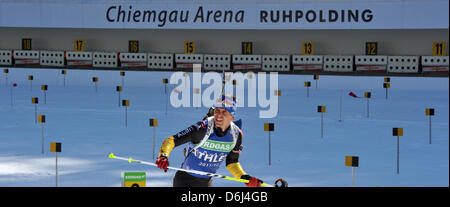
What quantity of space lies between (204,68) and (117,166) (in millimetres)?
22729

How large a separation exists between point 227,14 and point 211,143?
2588 centimetres

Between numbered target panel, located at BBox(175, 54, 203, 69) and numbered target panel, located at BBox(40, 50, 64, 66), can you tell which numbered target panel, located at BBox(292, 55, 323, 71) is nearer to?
numbered target panel, located at BBox(175, 54, 203, 69)

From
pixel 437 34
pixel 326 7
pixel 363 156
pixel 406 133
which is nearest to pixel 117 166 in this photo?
pixel 363 156

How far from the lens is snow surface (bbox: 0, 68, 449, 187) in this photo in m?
11.0

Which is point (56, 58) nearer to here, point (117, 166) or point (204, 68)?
point (204, 68)

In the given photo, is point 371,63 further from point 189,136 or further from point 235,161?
point 189,136

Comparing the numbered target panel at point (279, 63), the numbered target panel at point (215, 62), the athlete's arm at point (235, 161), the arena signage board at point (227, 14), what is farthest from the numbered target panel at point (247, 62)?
the athlete's arm at point (235, 161)

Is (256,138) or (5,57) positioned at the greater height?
(5,57)

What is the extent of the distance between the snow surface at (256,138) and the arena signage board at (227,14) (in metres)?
3.36

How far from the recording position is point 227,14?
3209 centimetres

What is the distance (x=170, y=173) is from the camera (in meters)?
11.1

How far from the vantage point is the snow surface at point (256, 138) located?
11016 mm

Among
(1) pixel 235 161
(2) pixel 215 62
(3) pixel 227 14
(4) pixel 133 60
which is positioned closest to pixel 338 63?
(3) pixel 227 14

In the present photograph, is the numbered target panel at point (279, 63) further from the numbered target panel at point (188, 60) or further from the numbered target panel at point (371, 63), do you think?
the numbered target panel at point (188, 60)
